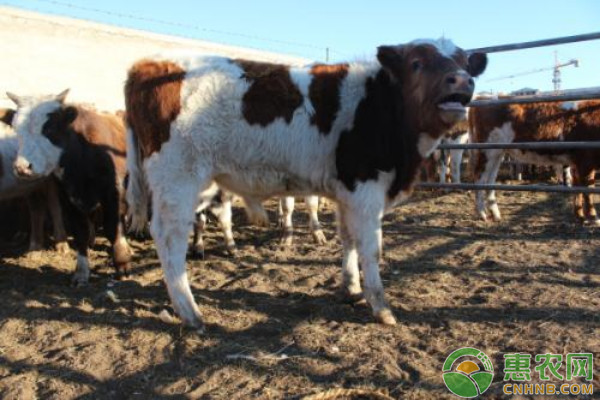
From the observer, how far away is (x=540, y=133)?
834 centimetres

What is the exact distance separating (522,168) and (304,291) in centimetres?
1279

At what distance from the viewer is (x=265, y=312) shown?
14.1 ft

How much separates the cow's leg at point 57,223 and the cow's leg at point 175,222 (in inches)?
142

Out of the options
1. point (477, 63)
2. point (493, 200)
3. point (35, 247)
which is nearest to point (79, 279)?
point (35, 247)

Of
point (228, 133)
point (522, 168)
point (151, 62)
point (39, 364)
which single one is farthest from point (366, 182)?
point (522, 168)

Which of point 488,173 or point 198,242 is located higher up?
point 488,173

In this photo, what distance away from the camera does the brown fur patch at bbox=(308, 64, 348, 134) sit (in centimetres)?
405

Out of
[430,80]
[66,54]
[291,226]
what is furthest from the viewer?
[66,54]

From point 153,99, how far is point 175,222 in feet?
3.29

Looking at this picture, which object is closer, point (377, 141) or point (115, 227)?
point (377, 141)

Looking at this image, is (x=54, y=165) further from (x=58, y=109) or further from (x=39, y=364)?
(x=39, y=364)

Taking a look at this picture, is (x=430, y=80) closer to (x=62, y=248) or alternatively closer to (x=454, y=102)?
(x=454, y=102)

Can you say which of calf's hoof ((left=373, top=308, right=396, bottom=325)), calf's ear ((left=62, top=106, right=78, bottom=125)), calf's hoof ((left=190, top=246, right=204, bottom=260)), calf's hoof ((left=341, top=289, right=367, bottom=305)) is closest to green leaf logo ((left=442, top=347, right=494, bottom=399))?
calf's hoof ((left=373, top=308, right=396, bottom=325))

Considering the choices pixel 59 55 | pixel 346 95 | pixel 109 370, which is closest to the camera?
pixel 109 370
